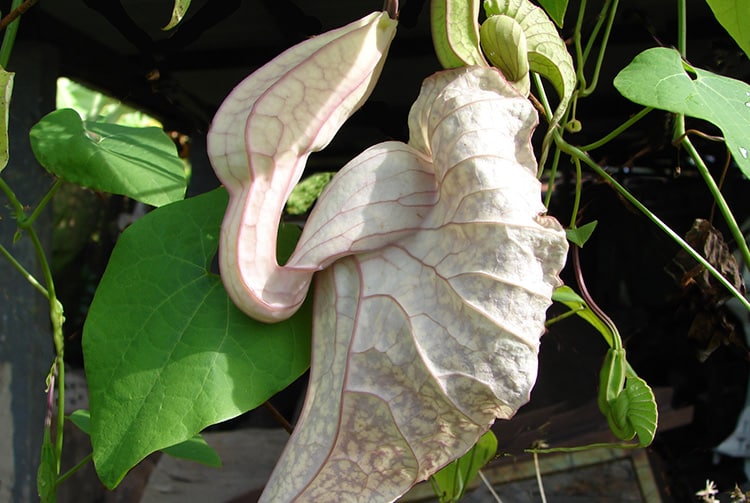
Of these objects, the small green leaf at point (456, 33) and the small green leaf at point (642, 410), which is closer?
the small green leaf at point (456, 33)

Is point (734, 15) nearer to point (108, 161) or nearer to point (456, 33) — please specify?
point (456, 33)

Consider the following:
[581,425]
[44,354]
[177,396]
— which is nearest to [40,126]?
→ [177,396]

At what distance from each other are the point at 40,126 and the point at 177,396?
28 cm

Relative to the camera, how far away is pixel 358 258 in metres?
0.37

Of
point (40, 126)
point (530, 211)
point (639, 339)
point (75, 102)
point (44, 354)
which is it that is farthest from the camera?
point (75, 102)

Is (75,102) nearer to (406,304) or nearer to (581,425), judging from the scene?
(581,425)

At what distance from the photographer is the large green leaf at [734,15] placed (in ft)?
1.48

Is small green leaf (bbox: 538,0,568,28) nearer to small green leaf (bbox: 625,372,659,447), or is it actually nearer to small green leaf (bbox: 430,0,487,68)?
small green leaf (bbox: 430,0,487,68)

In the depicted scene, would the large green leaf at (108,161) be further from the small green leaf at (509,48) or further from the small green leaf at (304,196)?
the small green leaf at (304,196)

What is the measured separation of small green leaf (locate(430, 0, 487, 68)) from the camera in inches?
14.6

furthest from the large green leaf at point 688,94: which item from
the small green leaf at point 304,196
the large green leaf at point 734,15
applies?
the small green leaf at point 304,196

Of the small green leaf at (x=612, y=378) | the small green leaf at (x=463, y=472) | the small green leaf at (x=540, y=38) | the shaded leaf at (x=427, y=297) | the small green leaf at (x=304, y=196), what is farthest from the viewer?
the small green leaf at (x=304, y=196)

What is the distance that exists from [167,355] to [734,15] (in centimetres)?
41

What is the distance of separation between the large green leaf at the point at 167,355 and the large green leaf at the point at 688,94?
232mm
